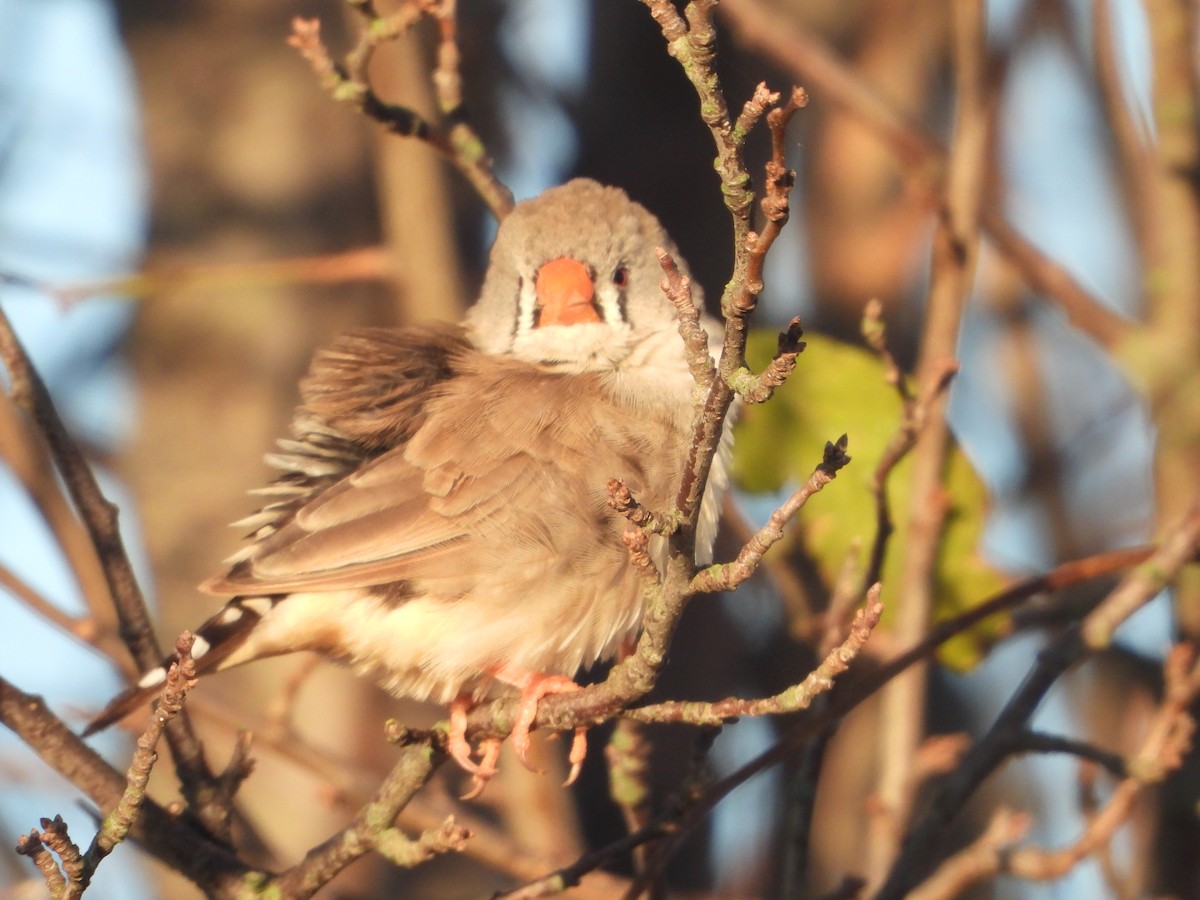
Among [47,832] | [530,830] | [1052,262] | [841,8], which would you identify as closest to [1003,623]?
[1052,262]

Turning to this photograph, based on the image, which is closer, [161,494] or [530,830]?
[530,830]

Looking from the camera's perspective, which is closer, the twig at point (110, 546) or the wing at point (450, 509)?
the twig at point (110, 546)

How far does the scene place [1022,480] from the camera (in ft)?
15.9

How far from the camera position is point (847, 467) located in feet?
11.4

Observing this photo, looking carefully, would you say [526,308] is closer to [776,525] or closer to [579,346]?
[579,346]

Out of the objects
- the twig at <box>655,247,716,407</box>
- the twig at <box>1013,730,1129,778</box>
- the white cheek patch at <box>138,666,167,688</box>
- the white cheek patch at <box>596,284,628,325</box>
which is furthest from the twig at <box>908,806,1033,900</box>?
the white cheek patch at <box>138,666,167,688</box>

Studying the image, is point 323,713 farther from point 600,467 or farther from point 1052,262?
point 1052,262

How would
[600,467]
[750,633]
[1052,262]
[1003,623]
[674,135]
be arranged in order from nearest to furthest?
[600,467]
[1003,623]
[1052,262]
[750,633]
[674,135]

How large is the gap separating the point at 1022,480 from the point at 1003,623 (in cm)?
154

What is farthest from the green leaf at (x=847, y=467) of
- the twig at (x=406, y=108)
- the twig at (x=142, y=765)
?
the twig at (x=142, y=765)

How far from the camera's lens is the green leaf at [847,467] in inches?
135

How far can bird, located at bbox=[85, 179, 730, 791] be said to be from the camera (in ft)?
9.68

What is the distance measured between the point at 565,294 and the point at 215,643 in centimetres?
122

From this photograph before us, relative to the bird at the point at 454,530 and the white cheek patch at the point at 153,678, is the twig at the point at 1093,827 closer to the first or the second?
the bird at the point at 454,530
